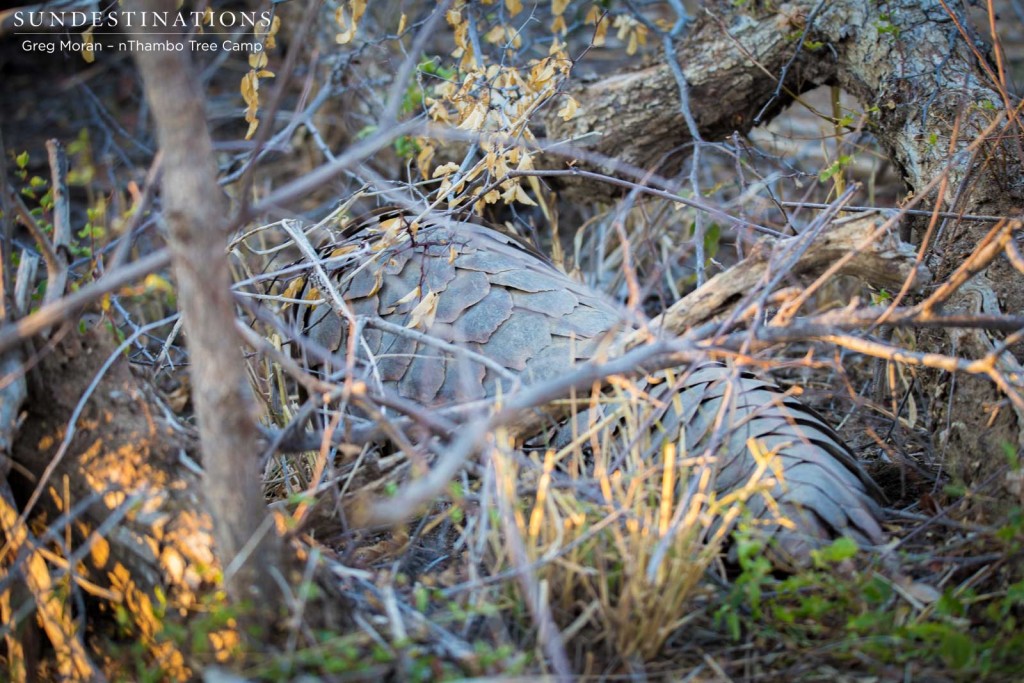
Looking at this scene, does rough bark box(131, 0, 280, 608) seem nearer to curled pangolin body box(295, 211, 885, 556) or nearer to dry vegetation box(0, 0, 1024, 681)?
dry vegetation box(0, 0, 1024, 681)

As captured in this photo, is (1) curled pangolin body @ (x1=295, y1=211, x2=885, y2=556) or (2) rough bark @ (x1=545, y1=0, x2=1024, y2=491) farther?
(2) rough bark @ (x1=545, y1=0, x2=1024, y2=491)

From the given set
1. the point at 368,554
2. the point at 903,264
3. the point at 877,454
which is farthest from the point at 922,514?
the point at 368,554

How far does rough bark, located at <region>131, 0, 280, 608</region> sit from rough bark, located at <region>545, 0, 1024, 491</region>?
135 cm

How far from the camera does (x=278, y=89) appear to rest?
1280 millimetres

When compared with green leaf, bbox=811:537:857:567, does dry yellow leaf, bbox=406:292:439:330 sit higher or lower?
higher

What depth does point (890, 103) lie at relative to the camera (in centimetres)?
253

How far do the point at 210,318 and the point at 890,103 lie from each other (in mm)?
2087

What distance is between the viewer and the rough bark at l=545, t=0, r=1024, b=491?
6.86 feet

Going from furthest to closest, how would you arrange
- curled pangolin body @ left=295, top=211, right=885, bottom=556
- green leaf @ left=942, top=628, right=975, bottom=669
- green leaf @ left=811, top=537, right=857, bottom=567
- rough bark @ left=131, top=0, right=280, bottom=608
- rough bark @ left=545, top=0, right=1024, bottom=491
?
rough bark @ left=545, top=0, right=1024, bottom=491 → curled pangolin body @ left=295, top=211, right=885, bottom=556 → green leaf @ left=811, top=537, right=857, bottom=567 → green leaf @ left=942, top=628, right=975, bottom=669 → rough bark @ left=131, top=0, right=280, bottom=608

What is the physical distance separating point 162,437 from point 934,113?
2.16 metres

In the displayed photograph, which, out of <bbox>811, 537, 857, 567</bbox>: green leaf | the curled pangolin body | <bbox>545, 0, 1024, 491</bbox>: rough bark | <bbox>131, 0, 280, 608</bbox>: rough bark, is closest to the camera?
<bbox>131, 0, 280, 608</bbox>: rough bark

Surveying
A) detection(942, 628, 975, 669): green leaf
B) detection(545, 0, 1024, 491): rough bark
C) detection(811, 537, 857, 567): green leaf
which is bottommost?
detection(942, 628, 975, 669): green leaf

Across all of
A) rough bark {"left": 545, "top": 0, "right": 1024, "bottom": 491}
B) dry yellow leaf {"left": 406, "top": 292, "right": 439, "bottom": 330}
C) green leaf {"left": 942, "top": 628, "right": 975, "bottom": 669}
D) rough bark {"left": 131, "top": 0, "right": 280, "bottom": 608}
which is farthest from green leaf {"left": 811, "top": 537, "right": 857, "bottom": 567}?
dry yellow leaf {"left": 406, "top": 292, "right": 439, "bottom": 330}

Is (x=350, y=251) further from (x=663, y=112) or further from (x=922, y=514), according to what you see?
(x=922, y=514)
